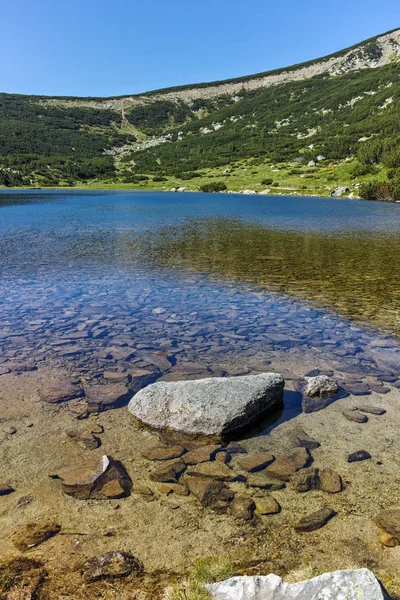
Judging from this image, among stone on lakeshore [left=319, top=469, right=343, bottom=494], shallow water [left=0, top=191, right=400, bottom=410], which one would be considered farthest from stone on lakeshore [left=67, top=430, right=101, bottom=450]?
stone on lakeshore [left=319, top=469, right=343, bottom=494]

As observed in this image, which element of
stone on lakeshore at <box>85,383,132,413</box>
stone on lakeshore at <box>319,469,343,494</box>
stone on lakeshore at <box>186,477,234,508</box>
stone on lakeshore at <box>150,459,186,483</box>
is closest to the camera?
stone on lakeshore at <box>186,477,234,508</box>

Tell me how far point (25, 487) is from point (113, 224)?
40984 millimetres

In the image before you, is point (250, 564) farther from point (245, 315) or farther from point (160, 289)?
point (160, 289)

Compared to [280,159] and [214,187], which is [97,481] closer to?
[214,187]

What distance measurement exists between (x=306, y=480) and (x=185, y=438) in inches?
86.7

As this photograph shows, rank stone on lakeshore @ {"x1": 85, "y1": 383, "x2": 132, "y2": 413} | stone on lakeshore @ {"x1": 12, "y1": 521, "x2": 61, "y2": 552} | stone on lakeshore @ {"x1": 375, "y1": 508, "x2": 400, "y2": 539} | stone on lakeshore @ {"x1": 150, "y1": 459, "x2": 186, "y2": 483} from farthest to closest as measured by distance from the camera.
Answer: stone on lakeshore @ {"x1": 85, "y1": 383, "x2": 132, "y2": 413}
stone on lakeshore @ {"x1": 150, "y1": 459, "x2": 186, "y2": 483}
stone on lakeshore @ {"x1": 375, "y1": 508, "x2": 400, "y2": 539}
stone on lakeshore @ {"x1": 12, "y1": 521, "x2": 61, "y2": 552}

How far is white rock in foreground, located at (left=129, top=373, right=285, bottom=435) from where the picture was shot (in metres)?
7.43

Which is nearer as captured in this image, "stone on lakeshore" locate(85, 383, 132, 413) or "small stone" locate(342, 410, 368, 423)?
"small stone" locate(342, 410, 368, 423)

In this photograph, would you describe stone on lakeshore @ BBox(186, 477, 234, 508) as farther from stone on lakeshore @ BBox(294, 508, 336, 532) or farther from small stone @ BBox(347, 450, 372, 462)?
small stone @ BBox(347, 450, 372, 462)

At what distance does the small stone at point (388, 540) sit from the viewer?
500cm

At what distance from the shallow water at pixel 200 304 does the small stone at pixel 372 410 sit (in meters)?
1.51

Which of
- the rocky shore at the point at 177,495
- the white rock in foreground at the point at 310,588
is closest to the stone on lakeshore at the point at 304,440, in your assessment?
the rocky shore at the point at 177,495

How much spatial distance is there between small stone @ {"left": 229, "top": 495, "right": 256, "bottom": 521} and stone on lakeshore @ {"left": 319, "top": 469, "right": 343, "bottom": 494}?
114 centimetres

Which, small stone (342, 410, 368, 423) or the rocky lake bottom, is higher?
the rocky lake bottom
